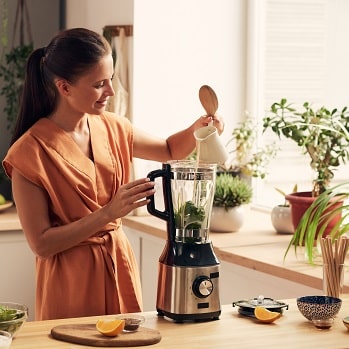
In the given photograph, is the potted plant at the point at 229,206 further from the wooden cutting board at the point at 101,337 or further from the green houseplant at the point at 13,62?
the wooden cutting board at the point at 101,337

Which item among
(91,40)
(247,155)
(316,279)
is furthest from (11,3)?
(316,279)

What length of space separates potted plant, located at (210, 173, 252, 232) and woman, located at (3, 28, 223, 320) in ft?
Result: 2.80

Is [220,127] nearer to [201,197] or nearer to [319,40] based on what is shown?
[201,197]

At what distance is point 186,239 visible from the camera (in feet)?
7.16

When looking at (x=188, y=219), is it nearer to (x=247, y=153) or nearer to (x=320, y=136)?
(x=320, y=136)

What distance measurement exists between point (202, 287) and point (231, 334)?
192mm

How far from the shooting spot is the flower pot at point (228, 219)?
11.5 feet

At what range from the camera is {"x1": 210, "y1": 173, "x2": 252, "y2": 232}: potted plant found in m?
3.51

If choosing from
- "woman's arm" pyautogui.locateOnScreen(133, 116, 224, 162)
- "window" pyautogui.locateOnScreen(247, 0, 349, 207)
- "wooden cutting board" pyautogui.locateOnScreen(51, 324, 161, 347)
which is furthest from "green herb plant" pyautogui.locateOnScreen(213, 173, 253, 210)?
"wooden cutting board" pyautogui.locateOnScreen(51, 324, 161, 347)

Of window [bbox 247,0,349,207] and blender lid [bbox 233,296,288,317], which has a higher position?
window [bbox 247,0,349,207]

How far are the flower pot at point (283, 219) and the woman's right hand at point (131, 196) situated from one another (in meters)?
1.18

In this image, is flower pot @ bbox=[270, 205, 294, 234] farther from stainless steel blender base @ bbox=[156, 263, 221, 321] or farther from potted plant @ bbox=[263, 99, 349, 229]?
stainless steel blender base @ bbox=[156, 263, 221, 321]

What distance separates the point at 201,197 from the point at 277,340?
434mm

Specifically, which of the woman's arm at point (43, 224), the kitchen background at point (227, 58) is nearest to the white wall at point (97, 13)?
the kitchen background at point (227, 58)
